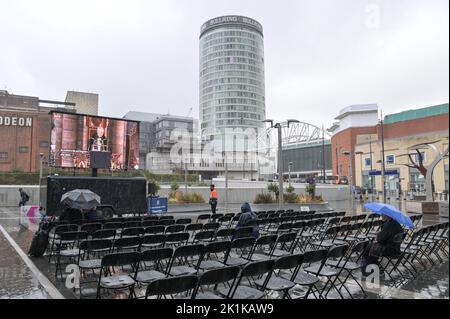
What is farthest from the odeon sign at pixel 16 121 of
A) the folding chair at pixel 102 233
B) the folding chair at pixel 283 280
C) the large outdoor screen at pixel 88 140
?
the folding chair at pixel 283 280

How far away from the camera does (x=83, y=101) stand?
87.1 meters

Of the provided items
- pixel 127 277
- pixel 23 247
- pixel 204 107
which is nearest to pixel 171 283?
pixel 127 277

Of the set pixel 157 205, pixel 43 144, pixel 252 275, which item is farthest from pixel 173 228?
pixel 43 144

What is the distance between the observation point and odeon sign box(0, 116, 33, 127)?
204 ft

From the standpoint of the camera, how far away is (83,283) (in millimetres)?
6387

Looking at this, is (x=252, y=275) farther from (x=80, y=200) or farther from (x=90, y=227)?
(x=80, y=200)

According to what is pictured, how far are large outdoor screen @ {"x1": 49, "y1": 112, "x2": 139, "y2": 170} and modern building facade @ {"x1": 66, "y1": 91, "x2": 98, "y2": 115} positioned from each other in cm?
6409

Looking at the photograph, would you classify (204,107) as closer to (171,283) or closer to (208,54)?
(208,54)

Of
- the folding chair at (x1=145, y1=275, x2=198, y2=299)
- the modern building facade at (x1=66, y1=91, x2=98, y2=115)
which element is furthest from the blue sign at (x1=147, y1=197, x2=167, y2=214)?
the modern building facade at (x1=66, y1=91, x2=98, y2=115)

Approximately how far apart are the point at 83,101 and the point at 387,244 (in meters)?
89.3

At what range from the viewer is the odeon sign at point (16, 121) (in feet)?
204

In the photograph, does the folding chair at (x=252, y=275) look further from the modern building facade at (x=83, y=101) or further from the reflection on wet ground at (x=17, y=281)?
the modern building facade at (x=83, y=101)

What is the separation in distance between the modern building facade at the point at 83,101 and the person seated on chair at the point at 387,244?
Result: 87292 mm
